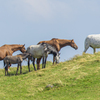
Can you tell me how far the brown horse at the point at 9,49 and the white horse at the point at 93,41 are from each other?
603 cm

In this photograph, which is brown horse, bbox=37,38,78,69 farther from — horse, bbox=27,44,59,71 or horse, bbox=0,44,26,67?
horse, bbox=0,44,26,67

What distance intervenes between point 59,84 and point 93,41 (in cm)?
838

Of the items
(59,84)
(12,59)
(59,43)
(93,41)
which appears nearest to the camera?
(59,84)

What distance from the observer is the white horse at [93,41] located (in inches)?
805

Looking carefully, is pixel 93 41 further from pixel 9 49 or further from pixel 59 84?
pixel 59 84

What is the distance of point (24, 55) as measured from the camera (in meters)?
17.7

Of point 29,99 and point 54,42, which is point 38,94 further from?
point 54,42

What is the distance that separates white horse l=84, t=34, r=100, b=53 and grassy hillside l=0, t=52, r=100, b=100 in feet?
9.05

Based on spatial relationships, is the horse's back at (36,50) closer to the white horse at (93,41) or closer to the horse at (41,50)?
the horse at (41,50)

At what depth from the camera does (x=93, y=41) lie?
20516 mm

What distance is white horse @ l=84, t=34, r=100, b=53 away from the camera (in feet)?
67.1

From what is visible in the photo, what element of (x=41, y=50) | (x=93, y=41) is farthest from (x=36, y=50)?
(x=93, y=41)

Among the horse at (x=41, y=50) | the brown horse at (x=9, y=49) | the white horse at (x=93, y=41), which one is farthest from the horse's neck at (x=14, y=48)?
the white horse at (x=93, y=41)

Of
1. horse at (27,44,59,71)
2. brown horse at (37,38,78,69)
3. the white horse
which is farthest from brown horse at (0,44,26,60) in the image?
the white horse
